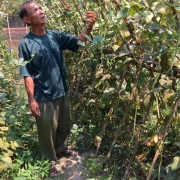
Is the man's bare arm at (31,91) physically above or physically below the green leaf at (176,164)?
above

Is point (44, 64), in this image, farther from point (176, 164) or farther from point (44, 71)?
point (176, 164)

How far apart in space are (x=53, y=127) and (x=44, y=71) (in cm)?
46

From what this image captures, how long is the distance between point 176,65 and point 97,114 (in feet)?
4.34

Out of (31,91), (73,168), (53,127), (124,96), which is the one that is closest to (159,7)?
(124,96)

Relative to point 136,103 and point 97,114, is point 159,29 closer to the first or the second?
point 136,103

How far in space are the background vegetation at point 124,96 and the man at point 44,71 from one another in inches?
5.6

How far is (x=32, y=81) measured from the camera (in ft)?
6.88

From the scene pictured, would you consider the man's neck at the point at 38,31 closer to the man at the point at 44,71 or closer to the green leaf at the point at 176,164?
the man at the point at 44,71

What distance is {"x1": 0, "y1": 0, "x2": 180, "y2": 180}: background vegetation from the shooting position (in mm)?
1464

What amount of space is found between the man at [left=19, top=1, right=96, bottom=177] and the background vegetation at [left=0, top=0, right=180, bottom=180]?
0.14m

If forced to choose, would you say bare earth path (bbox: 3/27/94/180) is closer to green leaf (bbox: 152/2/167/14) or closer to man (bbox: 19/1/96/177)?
man (bbox: 19/1/96/177)

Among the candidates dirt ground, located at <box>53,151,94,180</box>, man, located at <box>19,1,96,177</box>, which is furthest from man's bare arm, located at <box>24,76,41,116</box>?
dirt ground, located at <box>53,151,94,180</box>

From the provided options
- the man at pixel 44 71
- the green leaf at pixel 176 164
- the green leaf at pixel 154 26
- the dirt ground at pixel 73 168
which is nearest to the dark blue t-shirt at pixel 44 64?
the man at pixel 44 71

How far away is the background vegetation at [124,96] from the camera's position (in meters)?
1.46
